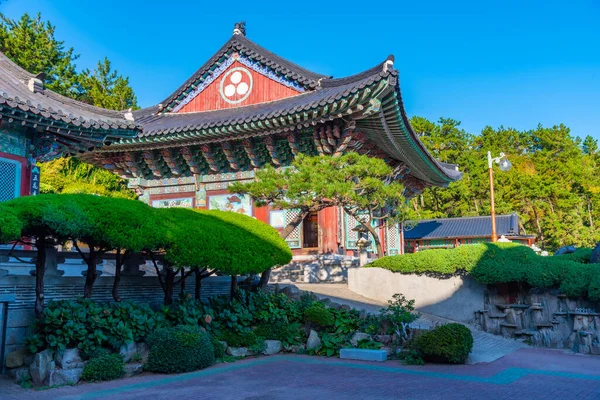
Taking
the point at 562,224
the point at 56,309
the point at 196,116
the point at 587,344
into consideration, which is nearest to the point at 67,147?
the point at 56,309

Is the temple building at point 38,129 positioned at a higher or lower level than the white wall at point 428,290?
higher

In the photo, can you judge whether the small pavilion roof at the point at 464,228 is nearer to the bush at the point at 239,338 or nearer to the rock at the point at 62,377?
the bush at the point at 239,338

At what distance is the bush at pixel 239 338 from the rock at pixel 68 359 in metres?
3.03

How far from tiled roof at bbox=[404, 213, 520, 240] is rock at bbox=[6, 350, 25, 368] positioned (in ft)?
87.4

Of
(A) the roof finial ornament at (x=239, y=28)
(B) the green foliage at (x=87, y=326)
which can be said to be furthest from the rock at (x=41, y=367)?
(A) the roof finial ornament at (x=239, y=28)

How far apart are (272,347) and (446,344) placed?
3551mm

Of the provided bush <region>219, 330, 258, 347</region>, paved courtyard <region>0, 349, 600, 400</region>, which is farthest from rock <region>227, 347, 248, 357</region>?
paved courtyard <region>0, 349, 600, 400</region>

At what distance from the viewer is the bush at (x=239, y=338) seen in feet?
34.7

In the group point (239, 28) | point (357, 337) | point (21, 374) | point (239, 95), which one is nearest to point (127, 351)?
point (21, 374)

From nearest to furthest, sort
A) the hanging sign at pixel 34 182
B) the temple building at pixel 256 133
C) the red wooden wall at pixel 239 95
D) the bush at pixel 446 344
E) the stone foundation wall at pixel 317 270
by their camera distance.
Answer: the bush at pixel 446 344, the hanging sign at pixel 34 182, the temple building at pixel 256 133, the stone foundation wall at pixel 317 270, the red wooden wall at pixel 239 95

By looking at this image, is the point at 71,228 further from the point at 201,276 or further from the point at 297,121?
the point at 297,121

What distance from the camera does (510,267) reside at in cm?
1304

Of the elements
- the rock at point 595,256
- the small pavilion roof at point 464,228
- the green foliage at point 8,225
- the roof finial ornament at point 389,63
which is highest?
the roof finial ornament at point 389,63

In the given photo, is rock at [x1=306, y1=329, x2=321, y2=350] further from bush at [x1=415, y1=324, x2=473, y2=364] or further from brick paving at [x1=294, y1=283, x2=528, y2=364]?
bush at [x1=415, y1=324, x2=473, y2=364]
